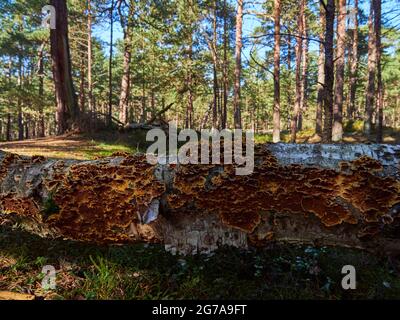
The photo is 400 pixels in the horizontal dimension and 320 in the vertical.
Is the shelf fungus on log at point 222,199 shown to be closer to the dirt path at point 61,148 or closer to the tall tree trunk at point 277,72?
the dirt path at point 61,148

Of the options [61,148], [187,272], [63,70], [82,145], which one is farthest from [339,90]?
[187,272]

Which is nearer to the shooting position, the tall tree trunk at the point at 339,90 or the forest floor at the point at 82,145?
the forest floor at the point at 82,145

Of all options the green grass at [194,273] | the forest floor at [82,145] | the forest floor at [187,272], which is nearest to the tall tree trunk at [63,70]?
the forest floor at [82,145]

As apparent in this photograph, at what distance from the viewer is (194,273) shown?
2.89m

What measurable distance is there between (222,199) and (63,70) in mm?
11669

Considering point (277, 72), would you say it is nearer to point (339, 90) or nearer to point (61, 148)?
point (339, 90)

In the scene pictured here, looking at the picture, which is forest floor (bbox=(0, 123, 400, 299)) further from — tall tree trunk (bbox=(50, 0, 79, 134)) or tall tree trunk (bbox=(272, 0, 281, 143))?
tall tree trunk (bbox=(272, 0, 281, 143))

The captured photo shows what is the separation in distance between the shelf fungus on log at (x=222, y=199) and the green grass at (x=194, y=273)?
0.78 feet

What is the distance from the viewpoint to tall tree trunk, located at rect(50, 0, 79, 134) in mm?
11836

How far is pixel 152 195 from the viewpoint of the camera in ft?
9.22

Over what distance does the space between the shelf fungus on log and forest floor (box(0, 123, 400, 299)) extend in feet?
0.72

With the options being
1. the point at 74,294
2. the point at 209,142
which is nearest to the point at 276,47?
the point at 209,142

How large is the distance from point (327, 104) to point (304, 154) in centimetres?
349

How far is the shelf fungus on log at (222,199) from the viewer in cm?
255
